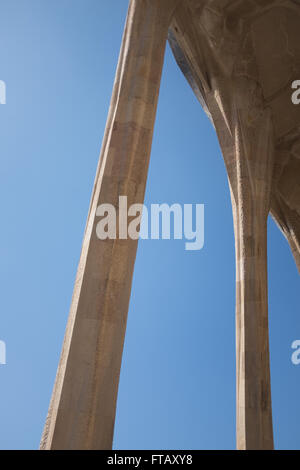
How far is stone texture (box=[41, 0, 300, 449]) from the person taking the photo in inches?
181

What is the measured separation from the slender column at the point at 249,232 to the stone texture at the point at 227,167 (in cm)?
3

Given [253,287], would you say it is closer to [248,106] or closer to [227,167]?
[227,167]

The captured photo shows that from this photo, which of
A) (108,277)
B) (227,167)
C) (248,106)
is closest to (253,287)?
(227,167)

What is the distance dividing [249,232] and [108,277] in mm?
7983

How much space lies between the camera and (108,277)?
5.18 meters

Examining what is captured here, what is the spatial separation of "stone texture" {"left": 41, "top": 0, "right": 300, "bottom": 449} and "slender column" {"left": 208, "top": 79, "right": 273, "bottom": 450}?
0.10 feet

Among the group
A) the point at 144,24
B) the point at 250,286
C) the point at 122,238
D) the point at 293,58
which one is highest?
the point at 293,58

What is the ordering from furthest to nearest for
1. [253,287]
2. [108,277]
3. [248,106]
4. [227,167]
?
[248,106] < [227,167] < [253,287] < [108,277]

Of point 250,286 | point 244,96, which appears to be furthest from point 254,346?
Answer: point 244,96

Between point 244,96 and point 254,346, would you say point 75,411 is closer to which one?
point 254,346

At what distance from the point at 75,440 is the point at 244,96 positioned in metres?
12.5

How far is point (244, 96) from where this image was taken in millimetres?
14164

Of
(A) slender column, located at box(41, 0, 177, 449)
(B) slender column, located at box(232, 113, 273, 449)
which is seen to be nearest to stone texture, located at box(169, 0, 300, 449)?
Answer: (B) slender column, located at box(232, 113, 273, 449)

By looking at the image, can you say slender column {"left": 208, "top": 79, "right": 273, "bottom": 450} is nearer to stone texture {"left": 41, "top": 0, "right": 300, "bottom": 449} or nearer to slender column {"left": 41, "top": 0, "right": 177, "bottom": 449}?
stone texture {"left": 41, "top": 0, "right": 300, "bottom": 449}
